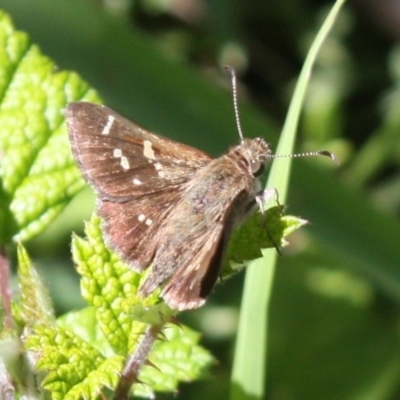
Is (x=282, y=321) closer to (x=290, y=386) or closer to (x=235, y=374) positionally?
(x=290, y=386)

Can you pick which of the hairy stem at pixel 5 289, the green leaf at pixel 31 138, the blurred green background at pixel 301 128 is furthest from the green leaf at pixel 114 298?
the blurred green background at pixel 301 128

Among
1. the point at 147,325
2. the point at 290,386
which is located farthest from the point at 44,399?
the point at 290,386

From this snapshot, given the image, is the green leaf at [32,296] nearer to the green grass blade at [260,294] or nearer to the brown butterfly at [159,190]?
the brown butterfly at [159,190]

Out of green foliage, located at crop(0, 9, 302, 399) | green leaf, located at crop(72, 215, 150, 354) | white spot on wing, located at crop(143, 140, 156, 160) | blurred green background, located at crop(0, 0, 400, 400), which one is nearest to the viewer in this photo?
green foliage, located at crop(0, 9, 302, 399)

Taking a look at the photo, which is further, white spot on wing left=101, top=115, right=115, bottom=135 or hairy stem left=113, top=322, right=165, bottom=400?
white spot on wing left=101, top=115, right=115, bottom=135

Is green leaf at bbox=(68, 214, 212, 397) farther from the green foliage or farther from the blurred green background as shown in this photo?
the blurred green background

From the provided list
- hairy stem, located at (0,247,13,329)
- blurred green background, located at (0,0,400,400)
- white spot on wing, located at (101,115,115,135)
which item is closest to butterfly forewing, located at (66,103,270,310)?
white spot on wing, located at (101,115,115,135)
